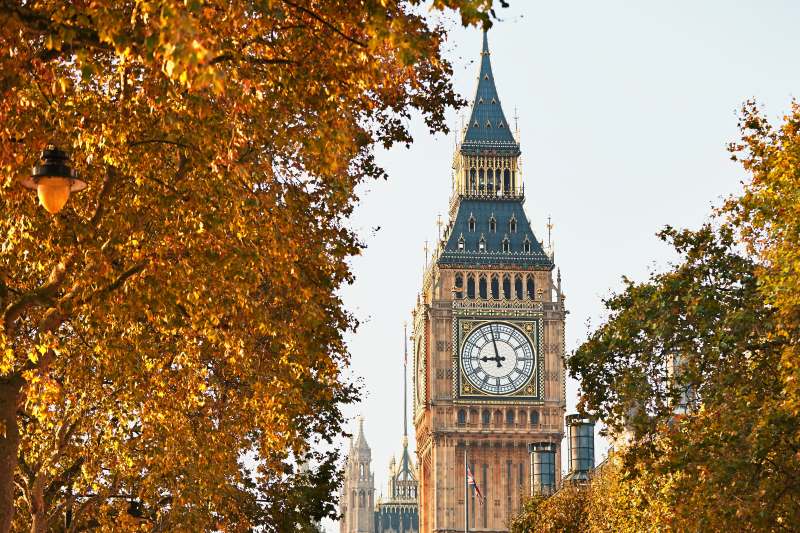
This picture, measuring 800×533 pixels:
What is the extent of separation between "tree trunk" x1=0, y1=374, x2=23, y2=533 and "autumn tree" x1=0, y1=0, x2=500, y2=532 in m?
0.03

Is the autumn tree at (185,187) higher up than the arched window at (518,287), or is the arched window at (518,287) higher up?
the arched window at (518,287)

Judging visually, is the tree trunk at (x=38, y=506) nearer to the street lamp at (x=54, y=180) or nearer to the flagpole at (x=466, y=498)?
the street lamp at (x=54, y=180)

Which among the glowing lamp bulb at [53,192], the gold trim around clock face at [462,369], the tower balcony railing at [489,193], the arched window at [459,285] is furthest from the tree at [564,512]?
the tower balcony railing at [489,193]

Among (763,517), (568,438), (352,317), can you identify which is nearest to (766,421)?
(763,517)

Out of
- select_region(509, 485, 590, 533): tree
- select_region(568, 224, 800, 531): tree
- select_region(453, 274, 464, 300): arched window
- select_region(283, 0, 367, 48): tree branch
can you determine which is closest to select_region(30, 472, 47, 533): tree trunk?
select_region(568, 224, 800, 531): tree

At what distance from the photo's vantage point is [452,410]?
13275 cm

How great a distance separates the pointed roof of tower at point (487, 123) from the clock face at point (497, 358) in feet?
57.4

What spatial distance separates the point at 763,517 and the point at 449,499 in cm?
10542

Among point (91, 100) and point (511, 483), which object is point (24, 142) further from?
point (511, 483)

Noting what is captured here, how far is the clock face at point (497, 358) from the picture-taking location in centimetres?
13088

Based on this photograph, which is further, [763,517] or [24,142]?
[763,517]

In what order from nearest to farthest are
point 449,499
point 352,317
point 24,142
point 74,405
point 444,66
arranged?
1. point 24,142
2. point 444,66
3. point 74,405
4. point 352,317
5. point 449,499

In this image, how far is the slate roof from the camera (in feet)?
442

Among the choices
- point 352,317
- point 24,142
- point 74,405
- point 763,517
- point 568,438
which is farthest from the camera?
A: point 568,438
